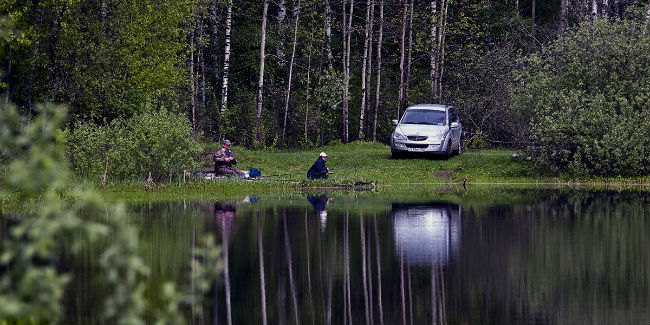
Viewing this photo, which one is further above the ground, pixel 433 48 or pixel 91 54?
pixel 433 48

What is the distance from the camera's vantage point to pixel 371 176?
3681 centimetres

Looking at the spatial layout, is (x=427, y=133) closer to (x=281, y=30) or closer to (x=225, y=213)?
(x=225, y=213)

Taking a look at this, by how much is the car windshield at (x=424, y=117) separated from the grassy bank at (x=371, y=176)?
4.84ft

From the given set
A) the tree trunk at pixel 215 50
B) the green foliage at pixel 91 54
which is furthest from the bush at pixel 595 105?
the tree trunk at pixel 215 50

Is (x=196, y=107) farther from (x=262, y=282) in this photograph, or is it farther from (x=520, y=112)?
(x=262, y=282)

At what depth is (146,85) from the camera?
4106 cm

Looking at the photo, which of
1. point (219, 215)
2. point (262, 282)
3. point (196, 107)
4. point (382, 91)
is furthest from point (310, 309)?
point (382, 91)

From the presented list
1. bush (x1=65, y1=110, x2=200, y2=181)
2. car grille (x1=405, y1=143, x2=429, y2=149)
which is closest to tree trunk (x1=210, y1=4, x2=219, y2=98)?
car grille (x1=405, y1=143, x2=429, y2=149)

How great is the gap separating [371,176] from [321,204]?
7.37 meters

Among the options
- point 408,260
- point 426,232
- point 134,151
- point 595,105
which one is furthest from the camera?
point 595,105

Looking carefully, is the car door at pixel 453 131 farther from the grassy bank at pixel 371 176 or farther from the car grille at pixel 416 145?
the car grille at pixel 416 145

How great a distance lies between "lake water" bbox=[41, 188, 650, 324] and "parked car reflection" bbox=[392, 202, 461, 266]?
0.03m

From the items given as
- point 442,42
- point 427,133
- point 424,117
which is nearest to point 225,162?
point 427,133

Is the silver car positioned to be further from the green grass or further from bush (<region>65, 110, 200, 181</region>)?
bush (<region>65, 110, 200, 181</region>)
